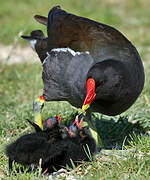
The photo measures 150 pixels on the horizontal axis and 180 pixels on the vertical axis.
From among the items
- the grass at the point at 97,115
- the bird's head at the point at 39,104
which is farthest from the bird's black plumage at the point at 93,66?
the grass at the point at 97,115

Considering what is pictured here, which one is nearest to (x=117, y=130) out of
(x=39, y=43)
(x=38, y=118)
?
(x=38, y=118)

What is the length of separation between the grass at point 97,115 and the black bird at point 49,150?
15 cm

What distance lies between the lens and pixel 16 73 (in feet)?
22.6

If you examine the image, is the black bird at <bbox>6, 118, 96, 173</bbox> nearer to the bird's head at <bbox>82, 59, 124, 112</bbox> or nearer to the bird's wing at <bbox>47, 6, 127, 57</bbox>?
the bird's head at <bbox>82, 59, 124, 112</bbox>

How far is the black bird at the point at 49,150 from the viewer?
11.2 feet

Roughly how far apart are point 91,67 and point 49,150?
0.86 m

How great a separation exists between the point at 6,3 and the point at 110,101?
360 inches

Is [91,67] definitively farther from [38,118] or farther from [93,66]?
[38,118]

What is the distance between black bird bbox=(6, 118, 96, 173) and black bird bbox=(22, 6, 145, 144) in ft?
1.26

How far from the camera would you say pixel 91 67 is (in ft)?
11.5

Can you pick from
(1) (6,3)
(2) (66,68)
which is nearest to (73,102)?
(2) (66,68)

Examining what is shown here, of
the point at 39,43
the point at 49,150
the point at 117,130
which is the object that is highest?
the point at 39,43

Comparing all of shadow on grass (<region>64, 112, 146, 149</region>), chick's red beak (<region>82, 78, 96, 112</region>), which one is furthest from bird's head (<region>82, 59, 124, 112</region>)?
shadow on grass (<region>64, 112, 146, 149</region>)

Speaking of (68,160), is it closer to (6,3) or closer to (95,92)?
(95,92)
